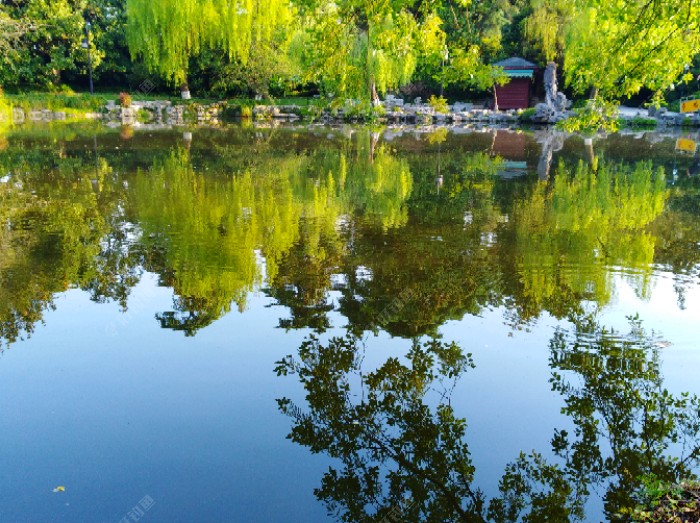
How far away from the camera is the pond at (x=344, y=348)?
3250mm

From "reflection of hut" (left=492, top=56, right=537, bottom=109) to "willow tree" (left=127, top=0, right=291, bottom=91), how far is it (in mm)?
14774

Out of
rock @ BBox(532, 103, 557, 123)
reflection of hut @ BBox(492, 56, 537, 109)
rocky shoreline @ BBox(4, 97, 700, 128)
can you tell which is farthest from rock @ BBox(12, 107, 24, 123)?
rock @ BBox(532, 103, 557, 123)

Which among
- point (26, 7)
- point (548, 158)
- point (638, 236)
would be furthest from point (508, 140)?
point (26, 7)

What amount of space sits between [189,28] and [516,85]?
65.9 feet

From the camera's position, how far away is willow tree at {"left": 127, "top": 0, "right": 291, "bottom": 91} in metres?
30.9

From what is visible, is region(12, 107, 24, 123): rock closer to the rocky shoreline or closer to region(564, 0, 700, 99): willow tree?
the rocky shoreline

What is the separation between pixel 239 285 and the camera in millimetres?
6188

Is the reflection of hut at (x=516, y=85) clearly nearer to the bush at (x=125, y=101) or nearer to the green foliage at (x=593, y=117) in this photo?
the bush at (x=125, y=101)

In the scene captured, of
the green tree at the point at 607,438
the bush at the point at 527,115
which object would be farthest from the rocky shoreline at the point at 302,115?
the green tree at the point at 607,438

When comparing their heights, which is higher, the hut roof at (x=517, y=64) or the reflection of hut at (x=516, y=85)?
the hut roof at (x=517, y=64)

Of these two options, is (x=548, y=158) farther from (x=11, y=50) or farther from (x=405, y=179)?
(x=11, y=50)

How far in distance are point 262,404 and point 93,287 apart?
2.97 meters

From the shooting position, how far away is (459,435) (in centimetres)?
369

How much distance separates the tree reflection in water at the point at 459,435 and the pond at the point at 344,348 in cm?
1
